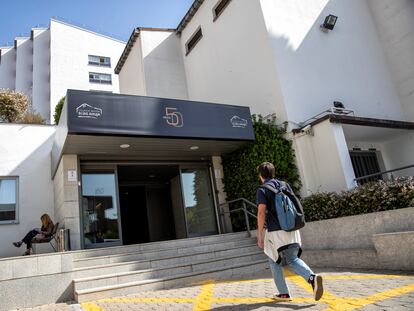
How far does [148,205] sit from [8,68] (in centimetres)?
3121

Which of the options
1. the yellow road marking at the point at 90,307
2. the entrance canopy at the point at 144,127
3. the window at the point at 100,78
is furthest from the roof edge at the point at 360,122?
the window at the point at 100,78

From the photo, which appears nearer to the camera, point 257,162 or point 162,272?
point 162,272

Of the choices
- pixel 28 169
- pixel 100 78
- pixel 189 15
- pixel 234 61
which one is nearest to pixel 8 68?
pixel 100 78

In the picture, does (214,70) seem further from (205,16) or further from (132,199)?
(132,199)

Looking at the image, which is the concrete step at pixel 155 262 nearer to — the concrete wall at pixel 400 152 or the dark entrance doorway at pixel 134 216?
the concrete wall at pixel 400 152

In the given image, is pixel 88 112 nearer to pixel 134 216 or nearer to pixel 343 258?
pixel 343 258

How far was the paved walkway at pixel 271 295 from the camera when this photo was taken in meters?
3.69

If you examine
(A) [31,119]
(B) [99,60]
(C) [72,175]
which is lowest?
(C) [72,175]

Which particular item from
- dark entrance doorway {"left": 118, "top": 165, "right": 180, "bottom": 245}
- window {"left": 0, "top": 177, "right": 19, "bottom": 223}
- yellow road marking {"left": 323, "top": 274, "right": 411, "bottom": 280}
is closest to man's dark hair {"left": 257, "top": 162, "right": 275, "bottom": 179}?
yellow road marking {"left": 323, "top": 274, "right": 411, "bottom": 280}

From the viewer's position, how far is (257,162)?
30.6 feet

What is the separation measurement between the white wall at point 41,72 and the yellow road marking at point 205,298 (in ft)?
92.1

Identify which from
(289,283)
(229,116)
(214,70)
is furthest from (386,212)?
(214,70)

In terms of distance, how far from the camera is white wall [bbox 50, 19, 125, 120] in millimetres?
27828

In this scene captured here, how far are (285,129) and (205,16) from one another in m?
6.91
